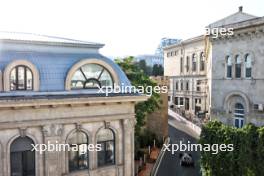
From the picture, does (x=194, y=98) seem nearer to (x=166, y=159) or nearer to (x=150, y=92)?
(x=166, y=159)

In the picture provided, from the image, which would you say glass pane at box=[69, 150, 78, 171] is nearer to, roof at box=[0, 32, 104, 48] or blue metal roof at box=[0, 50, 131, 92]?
blue metal roof at box=[0, 50, 131, 92]

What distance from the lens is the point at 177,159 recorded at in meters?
34.2

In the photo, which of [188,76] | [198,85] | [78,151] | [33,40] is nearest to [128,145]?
[78,151]

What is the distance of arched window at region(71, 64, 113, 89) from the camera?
1778 centimetres

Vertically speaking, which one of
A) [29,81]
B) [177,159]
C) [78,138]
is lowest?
[177,159]

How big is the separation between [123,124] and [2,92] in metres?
7.38

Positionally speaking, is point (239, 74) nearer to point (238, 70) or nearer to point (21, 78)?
point (238, 70)

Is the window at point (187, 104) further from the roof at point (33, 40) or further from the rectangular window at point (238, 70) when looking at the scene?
the roof at point (33, 40)

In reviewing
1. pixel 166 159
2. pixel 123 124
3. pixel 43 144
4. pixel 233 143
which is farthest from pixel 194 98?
pixel 43 144

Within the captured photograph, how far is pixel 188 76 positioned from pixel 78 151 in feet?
143

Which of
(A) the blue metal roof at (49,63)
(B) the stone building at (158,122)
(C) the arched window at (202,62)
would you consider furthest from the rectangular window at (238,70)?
(C) the arched window at (202,62)

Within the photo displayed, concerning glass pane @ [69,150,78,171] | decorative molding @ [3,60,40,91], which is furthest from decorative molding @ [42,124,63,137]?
decorative molding @ [3,60,40,91]

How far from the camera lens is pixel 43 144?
54.7ft

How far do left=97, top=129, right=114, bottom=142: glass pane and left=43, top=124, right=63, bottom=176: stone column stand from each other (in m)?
2.53
